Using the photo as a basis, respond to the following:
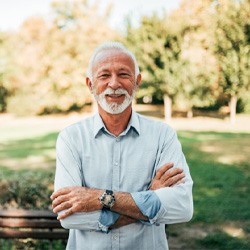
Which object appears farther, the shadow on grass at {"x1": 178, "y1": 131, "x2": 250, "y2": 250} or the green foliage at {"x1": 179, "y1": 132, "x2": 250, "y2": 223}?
the green foliage at {"x1": 179, "y1": 132, "x2": 250, "y2": 223}

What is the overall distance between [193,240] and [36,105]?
2733 cm

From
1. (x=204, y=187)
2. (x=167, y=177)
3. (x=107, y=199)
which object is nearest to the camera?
(x=107, y=199)

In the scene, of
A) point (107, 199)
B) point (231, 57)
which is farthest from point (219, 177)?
point (231, 57)

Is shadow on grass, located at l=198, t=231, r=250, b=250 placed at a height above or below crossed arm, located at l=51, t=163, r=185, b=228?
below

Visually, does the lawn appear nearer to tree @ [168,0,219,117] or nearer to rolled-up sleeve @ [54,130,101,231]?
rolled-up sleeve @ [54,130,101,231]

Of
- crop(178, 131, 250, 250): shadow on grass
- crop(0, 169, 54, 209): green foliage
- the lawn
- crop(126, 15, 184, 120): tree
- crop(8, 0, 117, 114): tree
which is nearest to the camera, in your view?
crop(0, 169, 54, 209): green foliage

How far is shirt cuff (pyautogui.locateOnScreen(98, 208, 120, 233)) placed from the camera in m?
1.94

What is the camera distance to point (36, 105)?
1209 inches

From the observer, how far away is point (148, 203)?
193 cm

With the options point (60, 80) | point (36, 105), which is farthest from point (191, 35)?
point (36, 105)

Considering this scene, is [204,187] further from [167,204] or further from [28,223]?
[167,204]

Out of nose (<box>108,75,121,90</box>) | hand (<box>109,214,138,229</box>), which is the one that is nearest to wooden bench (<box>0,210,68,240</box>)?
hand (<box>109,214,138,229</box>)

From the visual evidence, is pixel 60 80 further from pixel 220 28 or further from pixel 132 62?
pixel 132 62

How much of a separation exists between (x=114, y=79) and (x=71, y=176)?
2.05ft
